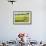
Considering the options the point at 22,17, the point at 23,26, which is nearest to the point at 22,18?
the point at 22,17

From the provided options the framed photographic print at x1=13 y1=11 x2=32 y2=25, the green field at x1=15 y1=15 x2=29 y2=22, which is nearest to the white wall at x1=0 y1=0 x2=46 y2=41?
the framed photographic print at x1=13 y1=11 x2=32 y2=25

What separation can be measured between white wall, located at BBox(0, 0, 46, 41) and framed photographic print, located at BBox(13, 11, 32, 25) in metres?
0.12

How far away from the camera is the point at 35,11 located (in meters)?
5.25

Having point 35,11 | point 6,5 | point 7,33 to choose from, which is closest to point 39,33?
point 35,11

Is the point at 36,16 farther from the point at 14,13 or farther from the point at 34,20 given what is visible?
the point at 14,13

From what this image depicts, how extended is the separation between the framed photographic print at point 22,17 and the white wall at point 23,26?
0.39 ft

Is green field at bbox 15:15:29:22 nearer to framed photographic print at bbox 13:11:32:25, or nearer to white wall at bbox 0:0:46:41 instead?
framed photographic print at bbox 13:11:32:25

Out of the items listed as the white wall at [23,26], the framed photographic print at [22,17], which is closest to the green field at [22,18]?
the framed photographic print at [22,17]

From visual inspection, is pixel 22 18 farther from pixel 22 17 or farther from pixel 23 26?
pixel 23 26

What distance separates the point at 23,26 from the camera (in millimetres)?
5273

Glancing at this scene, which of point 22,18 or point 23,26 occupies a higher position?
point 22,18

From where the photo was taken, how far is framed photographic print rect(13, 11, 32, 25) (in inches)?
207

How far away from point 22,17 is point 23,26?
0.36 metres

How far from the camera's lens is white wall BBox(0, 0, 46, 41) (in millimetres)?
5242
